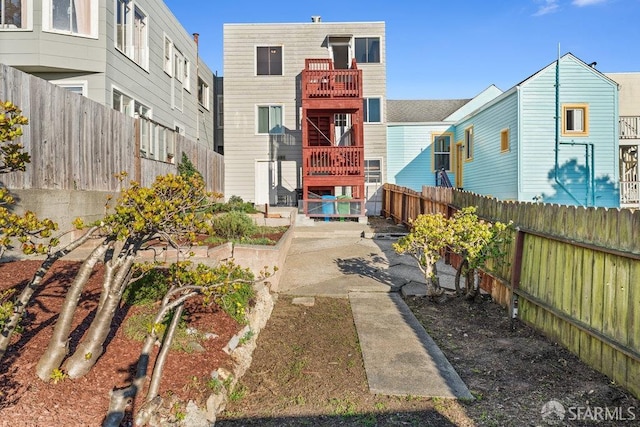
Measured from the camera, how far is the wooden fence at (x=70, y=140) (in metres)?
6.59

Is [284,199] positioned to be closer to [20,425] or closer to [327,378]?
[327,378]

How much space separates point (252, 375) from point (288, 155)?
55.1ft

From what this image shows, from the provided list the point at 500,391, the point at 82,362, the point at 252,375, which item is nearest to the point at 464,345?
the point at 500,391

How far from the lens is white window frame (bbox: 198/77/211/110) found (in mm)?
21016

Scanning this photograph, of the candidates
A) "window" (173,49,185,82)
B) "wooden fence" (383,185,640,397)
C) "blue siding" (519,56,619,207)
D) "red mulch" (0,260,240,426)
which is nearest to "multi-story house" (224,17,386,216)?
"window" (173,49,185,82)

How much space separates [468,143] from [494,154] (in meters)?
2.96

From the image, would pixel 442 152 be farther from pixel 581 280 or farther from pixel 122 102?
pixel 581 280

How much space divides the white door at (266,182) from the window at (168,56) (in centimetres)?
599

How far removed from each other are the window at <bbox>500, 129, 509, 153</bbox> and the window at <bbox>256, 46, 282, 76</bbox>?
10431 mm

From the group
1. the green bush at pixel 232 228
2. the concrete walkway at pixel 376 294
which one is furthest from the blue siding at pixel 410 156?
the green bush at pixel 232 228

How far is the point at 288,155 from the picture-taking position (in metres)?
20.4

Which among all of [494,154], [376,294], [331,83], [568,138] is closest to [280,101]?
[331,83]

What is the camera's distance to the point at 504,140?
16594 millimetres

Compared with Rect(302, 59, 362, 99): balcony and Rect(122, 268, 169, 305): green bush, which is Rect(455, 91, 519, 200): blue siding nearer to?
Rect(302, 59, 362, 99): balcony
